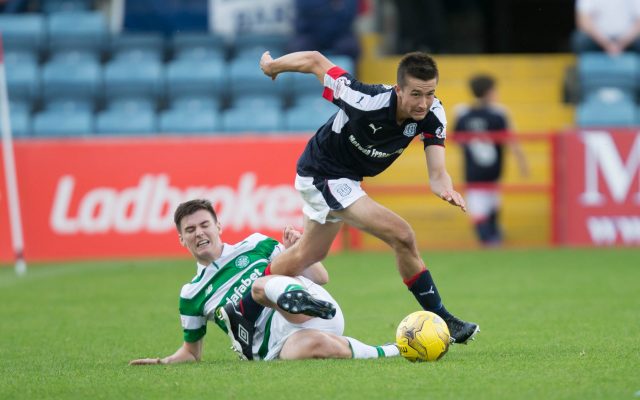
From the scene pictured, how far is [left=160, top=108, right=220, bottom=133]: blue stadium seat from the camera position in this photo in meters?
16.7

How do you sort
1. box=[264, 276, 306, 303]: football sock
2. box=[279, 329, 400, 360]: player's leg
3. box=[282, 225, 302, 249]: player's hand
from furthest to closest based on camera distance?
box=[282, 225, 302, 249]: player's hand < box=[279, 329, 400, 360]: player's leg < box=[264, 276, 306, 303]: football sock

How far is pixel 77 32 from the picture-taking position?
18172mm

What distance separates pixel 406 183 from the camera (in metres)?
16.2

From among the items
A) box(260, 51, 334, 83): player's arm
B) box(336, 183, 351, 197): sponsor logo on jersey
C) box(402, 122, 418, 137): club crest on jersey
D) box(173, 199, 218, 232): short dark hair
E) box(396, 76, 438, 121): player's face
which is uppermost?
box(260, 51, 334, 83): player's arm

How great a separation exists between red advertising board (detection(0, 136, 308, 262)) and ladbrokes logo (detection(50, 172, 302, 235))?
0.01m

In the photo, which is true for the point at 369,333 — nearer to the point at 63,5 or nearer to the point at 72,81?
the point at 72,81

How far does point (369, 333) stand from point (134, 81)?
9.49 metres

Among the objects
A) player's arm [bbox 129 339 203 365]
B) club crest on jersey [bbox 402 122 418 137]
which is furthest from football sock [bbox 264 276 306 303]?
club crest on jersey [bbox 402 122 418 137]

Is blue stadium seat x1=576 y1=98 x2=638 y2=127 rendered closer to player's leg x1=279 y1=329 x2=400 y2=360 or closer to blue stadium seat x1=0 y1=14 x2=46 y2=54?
blue stadium seat x1=0 y1=14 x2=46 y2=54

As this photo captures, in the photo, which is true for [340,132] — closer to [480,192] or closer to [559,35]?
[480,192]

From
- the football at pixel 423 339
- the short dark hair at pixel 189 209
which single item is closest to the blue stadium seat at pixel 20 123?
the short dark hair at pixel 189 209

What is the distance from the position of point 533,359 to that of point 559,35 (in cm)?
1489

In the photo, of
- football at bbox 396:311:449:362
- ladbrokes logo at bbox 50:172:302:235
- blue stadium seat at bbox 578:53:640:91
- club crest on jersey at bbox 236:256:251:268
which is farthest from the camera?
blue stadium seat at bbox 578:53:640:91

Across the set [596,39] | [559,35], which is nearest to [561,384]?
[596,39]
